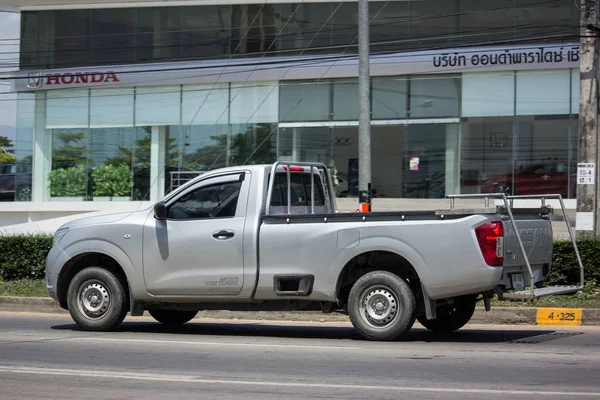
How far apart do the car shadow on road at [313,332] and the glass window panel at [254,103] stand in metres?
17.9

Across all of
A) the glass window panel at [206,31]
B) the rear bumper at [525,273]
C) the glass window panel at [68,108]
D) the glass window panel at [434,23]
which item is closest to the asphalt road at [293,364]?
the rear bumper at [525,273]

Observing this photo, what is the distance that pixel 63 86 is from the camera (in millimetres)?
32750

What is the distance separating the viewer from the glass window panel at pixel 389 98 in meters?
29.1

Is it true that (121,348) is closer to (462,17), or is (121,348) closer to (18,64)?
(462,17)

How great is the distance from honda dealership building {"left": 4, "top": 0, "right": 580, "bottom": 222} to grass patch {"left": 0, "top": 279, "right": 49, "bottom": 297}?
1143 cm

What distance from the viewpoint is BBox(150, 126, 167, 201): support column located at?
32.0m

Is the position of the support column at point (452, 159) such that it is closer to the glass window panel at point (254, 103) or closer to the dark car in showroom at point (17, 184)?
the glass window panel at point (254, 103)

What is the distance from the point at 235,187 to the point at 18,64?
2481cm

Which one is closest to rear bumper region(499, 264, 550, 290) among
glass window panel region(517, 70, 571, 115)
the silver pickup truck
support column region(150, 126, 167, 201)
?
the silver pickup truck

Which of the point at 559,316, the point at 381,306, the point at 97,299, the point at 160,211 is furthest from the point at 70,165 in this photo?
the point at 381,306

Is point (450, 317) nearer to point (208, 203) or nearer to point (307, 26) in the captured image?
point (208, 203)

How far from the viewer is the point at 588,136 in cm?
1617

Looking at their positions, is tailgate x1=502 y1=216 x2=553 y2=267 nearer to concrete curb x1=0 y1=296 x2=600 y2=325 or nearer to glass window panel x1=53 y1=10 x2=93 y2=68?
concrete curb x1=0 y1=296 x2=600 y2=325

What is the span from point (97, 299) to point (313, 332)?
9.84ft
